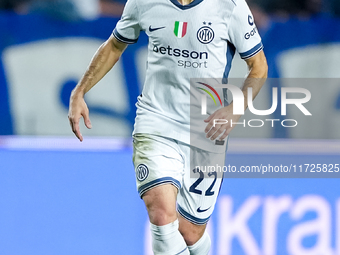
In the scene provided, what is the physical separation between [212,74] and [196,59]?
12 centimetres

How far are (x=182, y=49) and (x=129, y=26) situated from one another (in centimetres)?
35

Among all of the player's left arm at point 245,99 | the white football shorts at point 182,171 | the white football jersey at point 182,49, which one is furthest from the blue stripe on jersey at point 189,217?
the player's left arm at point 245,99

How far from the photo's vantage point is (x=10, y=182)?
135 inches

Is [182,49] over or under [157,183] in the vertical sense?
over

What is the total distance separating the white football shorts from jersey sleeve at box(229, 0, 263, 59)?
558 mm

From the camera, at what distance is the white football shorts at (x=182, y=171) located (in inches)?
96.7

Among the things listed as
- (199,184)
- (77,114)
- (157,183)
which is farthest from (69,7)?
(157,183)

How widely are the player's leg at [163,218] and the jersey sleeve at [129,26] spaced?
2.68 ft

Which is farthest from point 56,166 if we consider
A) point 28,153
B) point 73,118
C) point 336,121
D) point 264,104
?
point 336,121

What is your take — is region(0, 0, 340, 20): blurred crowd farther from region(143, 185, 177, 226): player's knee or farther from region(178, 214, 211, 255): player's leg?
region(143, 185, 177, 226): player's knee

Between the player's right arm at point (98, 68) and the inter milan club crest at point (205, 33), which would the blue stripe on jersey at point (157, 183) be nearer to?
the player's right arm at point (98, 68)

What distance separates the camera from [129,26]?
8.77ft

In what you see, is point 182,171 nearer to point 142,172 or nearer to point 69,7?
point 142,172

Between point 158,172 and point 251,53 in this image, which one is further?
point 251,53
